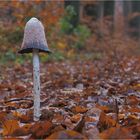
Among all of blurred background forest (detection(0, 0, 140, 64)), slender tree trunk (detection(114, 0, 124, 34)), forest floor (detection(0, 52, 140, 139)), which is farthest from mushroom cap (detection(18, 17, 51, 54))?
slender tree trunk (detection(114, 0, 124, 34))

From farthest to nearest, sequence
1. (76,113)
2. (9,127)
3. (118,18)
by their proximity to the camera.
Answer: (118,18), (76,113), (9,127)

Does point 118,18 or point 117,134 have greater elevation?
point 118,18

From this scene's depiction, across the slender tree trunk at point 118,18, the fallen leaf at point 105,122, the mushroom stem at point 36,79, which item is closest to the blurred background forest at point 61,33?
the slender tree trunk at point 118,18

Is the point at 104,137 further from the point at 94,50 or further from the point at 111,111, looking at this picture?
the point at 94,50

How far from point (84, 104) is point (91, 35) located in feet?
46.5

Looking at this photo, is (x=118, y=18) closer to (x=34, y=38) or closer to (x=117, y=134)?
(x=34, y=38)

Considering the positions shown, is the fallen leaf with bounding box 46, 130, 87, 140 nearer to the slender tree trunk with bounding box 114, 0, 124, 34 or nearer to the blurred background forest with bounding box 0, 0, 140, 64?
the blurred background forest with bounding box 0, 0, 140, 64

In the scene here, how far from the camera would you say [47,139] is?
241cm

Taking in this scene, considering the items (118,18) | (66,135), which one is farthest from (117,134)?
(118,18)

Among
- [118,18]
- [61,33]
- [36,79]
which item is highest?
[118,18]

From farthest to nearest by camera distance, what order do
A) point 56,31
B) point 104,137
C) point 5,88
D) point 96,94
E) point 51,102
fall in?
point 56,31 < point 5,88 < point 96,94 < point 51,102 < point 104,137

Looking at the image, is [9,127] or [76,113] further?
[76,113]

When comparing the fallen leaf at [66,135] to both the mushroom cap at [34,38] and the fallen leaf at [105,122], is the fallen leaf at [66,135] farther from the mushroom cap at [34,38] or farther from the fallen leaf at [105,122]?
the mushroom cap at [34,38]

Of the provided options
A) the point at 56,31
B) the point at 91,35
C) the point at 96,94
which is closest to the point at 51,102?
the point at 96,94
